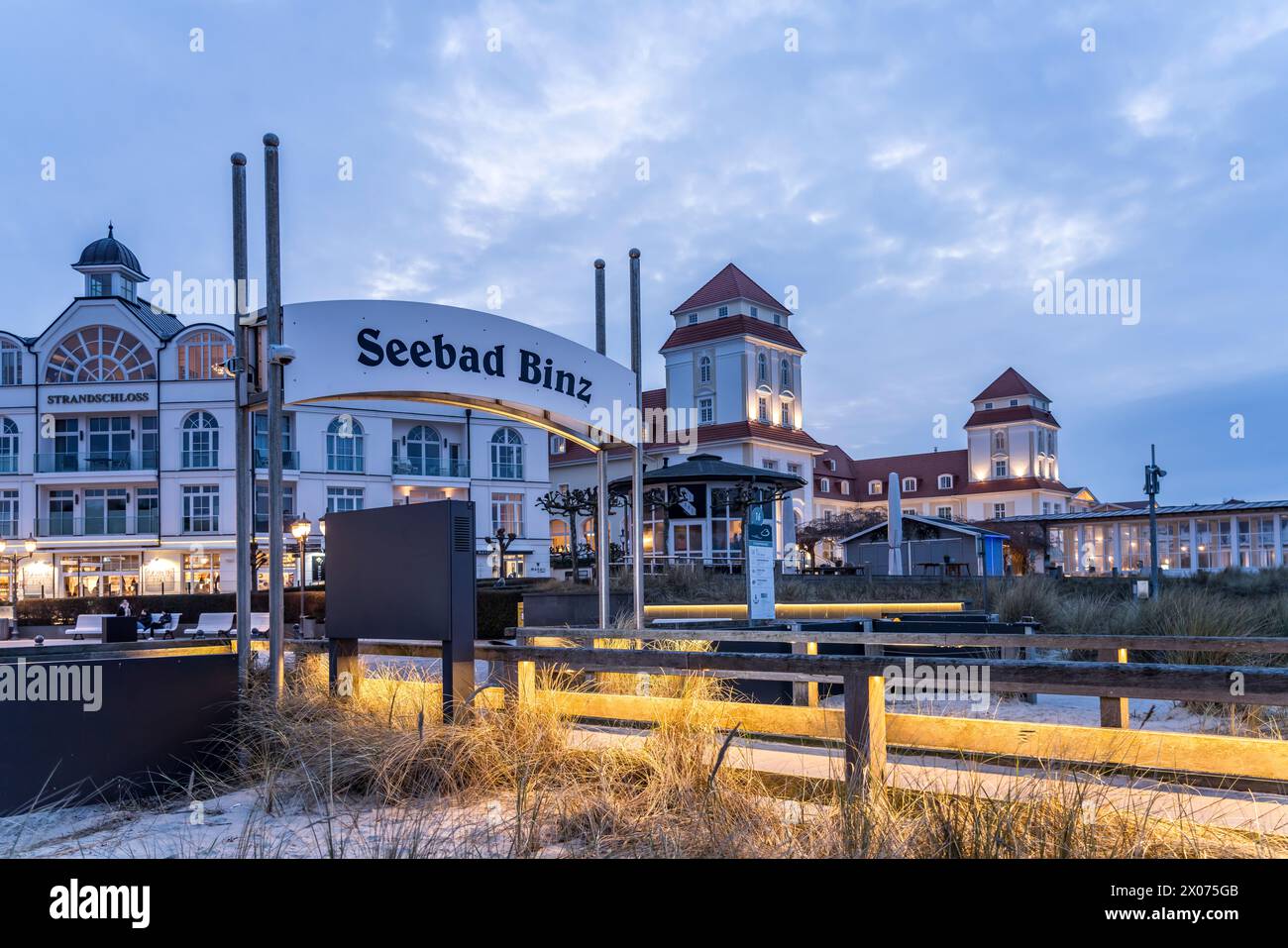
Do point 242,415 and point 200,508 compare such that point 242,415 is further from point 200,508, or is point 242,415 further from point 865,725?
point 200,508

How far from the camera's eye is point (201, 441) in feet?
147

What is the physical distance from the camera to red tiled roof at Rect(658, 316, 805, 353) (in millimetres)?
50531

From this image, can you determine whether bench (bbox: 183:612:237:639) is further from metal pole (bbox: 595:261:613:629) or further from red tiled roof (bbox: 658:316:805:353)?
red tiled roof (bbox: 658:316:805:353)

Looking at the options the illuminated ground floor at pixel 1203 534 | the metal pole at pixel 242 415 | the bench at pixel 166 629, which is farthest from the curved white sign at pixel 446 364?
the illuminated ground floor at pixel 1203 534

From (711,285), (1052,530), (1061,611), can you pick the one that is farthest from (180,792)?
(1052,530)

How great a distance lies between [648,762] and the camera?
17.8ft

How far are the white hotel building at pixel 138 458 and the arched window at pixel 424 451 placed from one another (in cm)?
117

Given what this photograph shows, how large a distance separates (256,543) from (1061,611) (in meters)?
31.9

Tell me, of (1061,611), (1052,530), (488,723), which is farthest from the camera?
(1052,530)

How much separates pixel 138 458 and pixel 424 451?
1251cm

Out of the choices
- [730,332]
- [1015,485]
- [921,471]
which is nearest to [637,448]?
[730,332]

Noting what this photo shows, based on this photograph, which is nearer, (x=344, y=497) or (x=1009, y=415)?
(x=344, y=497)

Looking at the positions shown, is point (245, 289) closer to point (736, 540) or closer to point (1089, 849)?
point (1089, 849)

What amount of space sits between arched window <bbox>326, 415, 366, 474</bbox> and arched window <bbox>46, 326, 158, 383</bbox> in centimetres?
846
